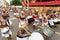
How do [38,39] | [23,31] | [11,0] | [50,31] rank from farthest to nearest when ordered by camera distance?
[11,0] → [23,31] → [50,31] → [38,39]

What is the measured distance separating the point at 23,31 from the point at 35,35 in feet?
6.29

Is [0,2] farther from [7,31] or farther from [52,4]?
[7,31]

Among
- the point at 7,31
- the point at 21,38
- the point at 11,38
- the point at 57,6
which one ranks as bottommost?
the point at 57,6

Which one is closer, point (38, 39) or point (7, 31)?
point (38, 39)

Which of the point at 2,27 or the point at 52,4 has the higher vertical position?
the point at 2,27

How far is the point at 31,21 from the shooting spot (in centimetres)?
670

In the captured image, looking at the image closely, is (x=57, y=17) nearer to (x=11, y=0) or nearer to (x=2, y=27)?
(x=2, y=27)

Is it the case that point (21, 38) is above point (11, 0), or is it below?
above

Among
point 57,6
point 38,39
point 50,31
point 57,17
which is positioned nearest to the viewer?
point 38,39

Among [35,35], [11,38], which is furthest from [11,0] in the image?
[35,35]

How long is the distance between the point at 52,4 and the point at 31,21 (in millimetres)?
15396

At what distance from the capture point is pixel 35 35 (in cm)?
407

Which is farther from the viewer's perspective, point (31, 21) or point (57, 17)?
point (57, 17)

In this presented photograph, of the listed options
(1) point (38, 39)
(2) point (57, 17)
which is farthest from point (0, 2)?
(1) point (38, 39)
